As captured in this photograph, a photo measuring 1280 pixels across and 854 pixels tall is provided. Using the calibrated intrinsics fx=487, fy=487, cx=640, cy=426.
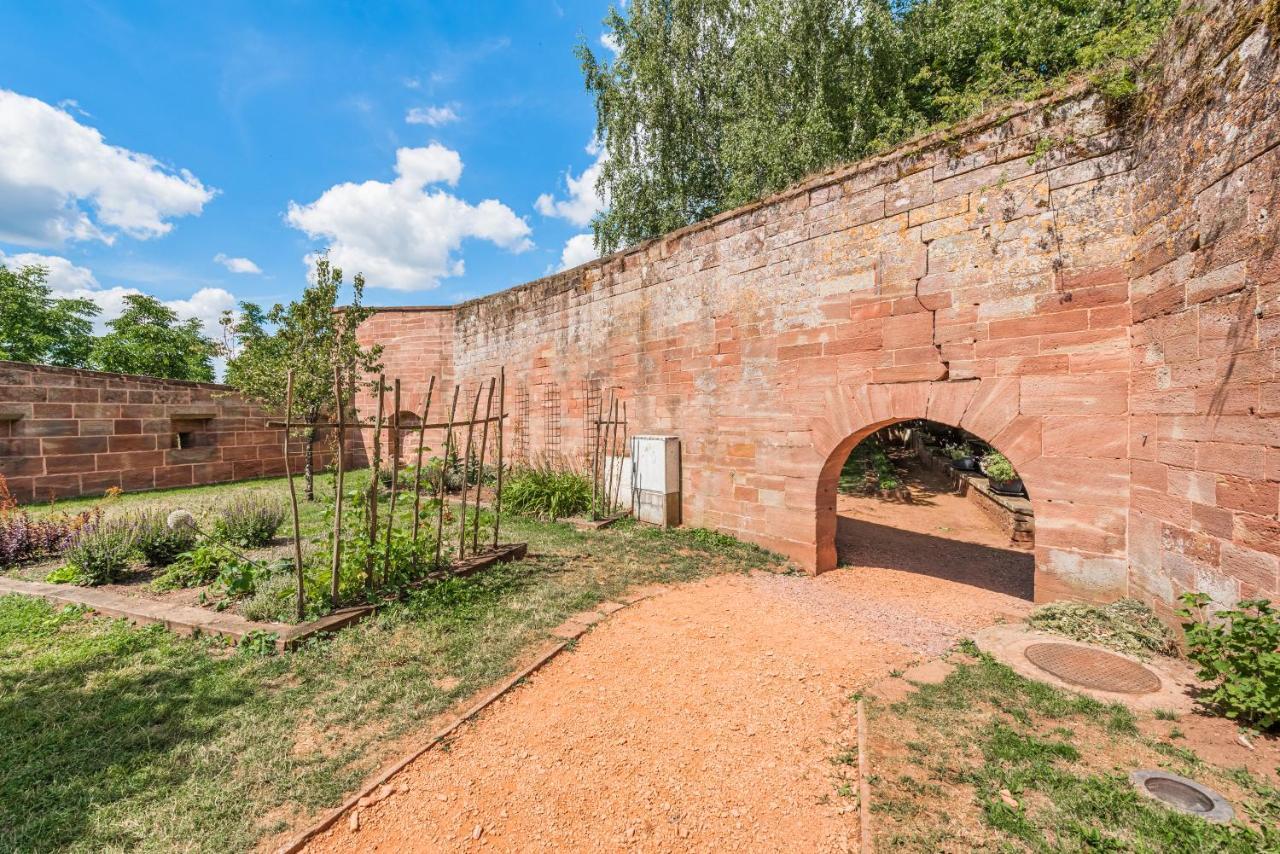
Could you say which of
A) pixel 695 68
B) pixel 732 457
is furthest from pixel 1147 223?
pixel 695 68

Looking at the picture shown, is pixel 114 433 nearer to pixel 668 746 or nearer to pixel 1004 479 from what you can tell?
pixel 668 746

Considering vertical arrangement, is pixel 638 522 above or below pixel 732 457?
below

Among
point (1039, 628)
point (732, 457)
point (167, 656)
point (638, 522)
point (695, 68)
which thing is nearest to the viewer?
point (167, 656)

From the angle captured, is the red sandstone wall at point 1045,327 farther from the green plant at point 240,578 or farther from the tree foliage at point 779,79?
the green plant at point 240,578

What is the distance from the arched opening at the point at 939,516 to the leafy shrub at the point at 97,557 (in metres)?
7.58

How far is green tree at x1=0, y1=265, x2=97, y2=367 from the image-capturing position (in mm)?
19391

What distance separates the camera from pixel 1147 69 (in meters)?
3.54

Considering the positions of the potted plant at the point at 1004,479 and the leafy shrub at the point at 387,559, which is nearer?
the leafy shrub at the point at 387,559

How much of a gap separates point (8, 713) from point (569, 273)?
7.88 meters

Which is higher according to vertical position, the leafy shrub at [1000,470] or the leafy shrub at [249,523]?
the leafy shrub at [1000,470]

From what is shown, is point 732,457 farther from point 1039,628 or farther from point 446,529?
point 446,529

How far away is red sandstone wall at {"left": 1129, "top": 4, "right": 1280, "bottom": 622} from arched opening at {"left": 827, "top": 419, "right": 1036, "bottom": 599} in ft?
6.47

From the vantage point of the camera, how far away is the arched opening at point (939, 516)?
6055mm

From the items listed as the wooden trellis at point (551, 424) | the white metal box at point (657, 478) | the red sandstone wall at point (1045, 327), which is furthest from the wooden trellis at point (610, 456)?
the wooden trellis at point (551, 424)
